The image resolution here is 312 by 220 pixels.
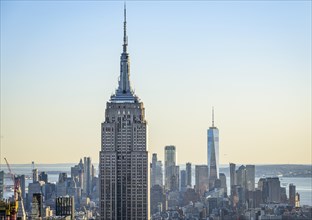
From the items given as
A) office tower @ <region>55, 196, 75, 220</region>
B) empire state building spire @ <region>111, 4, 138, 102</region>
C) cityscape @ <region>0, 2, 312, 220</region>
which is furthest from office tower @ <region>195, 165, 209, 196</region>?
empire state building spire @ <region>111, 4, 138, 102</region>

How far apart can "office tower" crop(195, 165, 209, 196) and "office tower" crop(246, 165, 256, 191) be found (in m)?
4.44

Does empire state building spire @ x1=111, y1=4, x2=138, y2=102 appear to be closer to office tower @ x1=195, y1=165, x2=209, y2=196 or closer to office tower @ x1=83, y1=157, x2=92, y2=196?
office tower @ x1=83, y1=157, x2=92, y2=196

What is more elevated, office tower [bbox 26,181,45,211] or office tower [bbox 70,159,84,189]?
office tower [bbox 70,159,84,189]

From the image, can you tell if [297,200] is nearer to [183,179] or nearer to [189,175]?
[183,179]

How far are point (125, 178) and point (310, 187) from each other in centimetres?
3308

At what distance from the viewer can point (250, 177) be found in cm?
7744

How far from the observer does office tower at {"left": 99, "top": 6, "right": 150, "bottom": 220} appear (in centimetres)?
4453

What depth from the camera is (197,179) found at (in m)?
85.2

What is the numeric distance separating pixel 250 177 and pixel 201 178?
27.6 ft

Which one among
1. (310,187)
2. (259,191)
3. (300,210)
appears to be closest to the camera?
(300,210)

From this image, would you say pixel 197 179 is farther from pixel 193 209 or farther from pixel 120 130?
pixel 120 130

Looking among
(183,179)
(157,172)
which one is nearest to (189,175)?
(183,179)

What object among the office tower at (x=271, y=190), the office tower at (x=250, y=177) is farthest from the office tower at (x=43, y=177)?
the office tower at (x=271, y=190)

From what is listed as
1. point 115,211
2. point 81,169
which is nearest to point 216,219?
point 115,211
